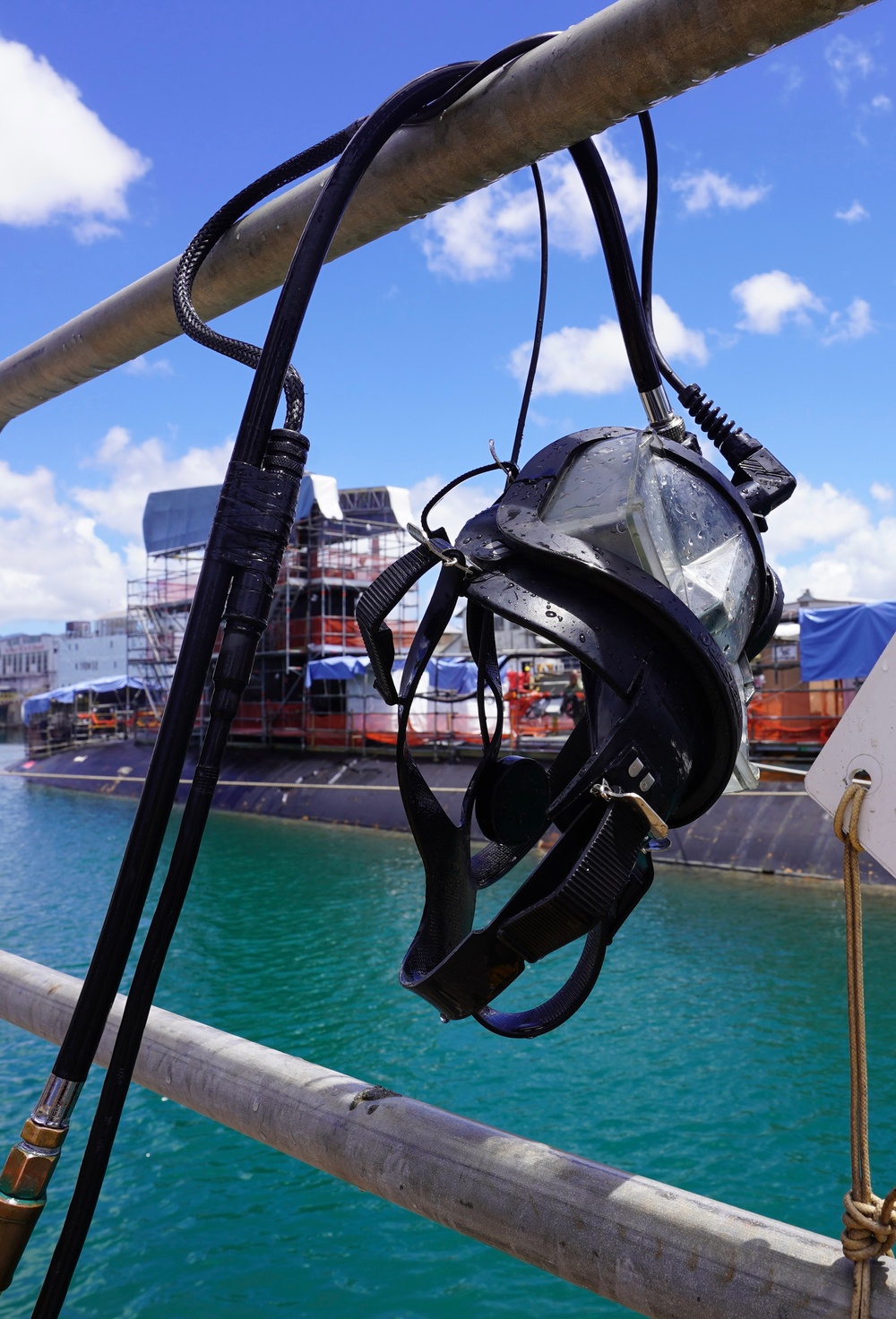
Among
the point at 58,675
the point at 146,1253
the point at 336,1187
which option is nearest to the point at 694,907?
the point at 336,1187

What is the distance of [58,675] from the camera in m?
82.3

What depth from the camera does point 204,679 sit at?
0.97m

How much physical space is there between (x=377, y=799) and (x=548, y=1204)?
22970 millimetres

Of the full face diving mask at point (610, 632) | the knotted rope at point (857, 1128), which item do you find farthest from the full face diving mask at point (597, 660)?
the knotted rope at point (857, 1128)

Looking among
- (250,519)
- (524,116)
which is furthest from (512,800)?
(524,116)

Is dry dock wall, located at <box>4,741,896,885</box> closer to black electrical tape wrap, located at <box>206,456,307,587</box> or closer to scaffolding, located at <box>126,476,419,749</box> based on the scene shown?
scaffolding, located at <box>126,476,419,749</box>

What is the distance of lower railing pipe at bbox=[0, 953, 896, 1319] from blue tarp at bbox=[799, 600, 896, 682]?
18.8 m

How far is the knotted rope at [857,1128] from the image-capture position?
906 millimetres

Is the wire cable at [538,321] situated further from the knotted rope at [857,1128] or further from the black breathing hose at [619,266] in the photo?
the knotted rope at [857,1128]

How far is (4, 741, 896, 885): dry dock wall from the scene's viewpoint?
16.3 metres

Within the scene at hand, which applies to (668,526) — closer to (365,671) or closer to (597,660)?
(597,660)

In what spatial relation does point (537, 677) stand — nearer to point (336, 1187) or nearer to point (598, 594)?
point (336, 1187)

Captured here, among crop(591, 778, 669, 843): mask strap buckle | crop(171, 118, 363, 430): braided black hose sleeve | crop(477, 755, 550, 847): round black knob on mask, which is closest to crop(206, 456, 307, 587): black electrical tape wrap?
crop(171, 118, 363, 430): braided black hose sleeve

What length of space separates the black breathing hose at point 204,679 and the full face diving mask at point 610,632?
16 cm
